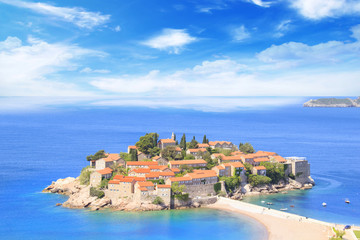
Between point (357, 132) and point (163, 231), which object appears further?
point (357, 132)

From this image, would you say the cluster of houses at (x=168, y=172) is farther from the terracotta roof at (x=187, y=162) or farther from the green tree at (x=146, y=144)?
the green tree at (x=146, y=144)

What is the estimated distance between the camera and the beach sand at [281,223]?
48281mm

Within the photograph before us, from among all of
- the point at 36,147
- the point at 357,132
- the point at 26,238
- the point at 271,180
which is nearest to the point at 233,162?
the point at 271,180

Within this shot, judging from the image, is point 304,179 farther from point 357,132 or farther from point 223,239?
point 357,132

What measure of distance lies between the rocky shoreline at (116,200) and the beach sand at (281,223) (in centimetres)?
408

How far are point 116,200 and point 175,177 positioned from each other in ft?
36.6

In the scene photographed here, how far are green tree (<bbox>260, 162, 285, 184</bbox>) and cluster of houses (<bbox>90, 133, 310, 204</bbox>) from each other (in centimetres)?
130

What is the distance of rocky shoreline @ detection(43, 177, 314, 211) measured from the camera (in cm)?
5959

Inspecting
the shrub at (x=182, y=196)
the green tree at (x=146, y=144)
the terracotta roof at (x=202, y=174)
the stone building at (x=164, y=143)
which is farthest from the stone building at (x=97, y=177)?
the stone building at (x=164, y=143)

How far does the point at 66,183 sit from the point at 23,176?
16.1 metres

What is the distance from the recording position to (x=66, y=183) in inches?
2874

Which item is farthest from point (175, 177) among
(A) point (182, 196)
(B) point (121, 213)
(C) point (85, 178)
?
(C) point (85, 178)

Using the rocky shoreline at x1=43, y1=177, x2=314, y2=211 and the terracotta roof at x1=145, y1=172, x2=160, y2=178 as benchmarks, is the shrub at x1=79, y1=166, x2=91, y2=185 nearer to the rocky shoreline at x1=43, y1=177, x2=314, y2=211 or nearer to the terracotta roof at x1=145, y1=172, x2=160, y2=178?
the rocky shoreline at x1=43, y1=177, x2=314, y2=211

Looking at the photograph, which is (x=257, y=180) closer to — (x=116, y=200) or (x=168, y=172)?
(x=168, y=172)
